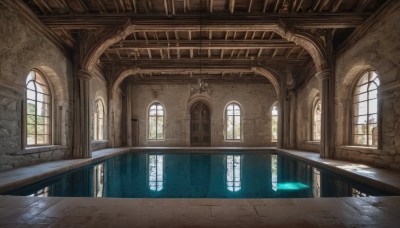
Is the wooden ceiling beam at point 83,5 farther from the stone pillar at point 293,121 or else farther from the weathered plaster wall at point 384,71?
the stone pillar at point 293,121

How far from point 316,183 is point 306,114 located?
279 inches

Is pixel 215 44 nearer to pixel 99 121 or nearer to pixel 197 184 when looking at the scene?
pixel 197 184

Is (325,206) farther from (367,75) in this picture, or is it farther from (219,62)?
(219,62)

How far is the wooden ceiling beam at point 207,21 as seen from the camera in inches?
277

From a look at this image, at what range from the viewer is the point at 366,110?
735cm

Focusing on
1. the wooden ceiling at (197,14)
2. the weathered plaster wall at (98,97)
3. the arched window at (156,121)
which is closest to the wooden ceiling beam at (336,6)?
the wooden ceiling at (197,14)

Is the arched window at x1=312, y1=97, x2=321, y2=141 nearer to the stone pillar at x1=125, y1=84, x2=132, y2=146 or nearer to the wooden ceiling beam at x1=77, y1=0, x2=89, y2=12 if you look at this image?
the wooden ceiling beam at x1=77, y1=0, x2=89, y2=12

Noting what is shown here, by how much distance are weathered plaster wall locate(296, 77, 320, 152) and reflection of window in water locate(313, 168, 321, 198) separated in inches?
178

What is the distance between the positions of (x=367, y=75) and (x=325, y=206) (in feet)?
19.2

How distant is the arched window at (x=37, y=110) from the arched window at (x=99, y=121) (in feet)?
11.5

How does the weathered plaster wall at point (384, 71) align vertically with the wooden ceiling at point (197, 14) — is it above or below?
below

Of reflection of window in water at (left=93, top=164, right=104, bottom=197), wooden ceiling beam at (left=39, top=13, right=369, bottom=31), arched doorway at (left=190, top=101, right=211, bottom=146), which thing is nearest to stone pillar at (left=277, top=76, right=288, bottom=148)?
arched doorway at (left=190, top=101, right=211, bottom=146)

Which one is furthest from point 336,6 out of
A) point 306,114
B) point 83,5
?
point 83,5

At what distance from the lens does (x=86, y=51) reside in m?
8.13
